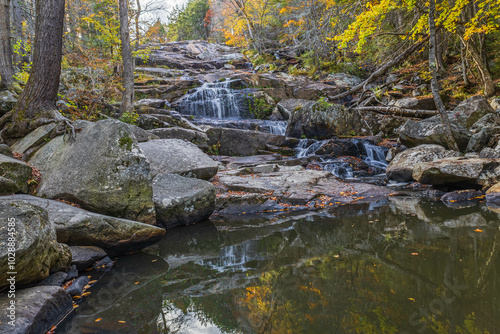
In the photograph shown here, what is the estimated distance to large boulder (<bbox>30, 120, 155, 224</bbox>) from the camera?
474 cm

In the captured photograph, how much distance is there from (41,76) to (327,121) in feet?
32.0

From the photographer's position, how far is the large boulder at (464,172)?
22.1 ft

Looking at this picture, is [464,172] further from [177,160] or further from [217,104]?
[217,104]

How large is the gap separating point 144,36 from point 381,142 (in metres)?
11.6

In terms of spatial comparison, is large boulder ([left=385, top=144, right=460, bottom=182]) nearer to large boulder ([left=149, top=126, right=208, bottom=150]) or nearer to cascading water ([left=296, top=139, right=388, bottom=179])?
cascading water ([left=296, top=139, right=388, bottom=179])

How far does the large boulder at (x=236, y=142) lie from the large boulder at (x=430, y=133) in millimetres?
4849

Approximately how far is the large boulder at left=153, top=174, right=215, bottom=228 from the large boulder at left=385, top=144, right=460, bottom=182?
564 cm

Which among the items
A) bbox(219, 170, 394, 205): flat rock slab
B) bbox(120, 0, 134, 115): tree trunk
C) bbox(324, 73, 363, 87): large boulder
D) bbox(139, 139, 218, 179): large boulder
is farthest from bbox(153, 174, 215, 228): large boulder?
bbox(324, 73, 363, 87): large boulder

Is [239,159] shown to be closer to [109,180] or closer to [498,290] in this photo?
[109,180]

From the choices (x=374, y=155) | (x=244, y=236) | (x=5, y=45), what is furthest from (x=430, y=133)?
(x=5, y=45)

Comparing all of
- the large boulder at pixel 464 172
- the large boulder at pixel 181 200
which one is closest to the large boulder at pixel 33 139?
the large boulder at pixel 181 200

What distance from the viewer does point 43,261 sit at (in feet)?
10.0

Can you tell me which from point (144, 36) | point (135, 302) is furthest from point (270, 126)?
point (135, 302)

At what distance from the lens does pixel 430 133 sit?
31.2 feet
